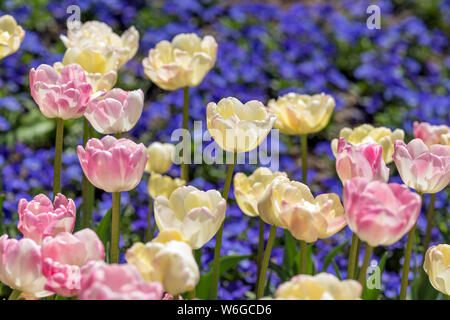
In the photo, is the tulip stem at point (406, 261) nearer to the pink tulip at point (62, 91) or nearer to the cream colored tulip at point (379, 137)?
the cream colored tulip at point (379, 137)

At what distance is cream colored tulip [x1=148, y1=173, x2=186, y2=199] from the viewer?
184cm

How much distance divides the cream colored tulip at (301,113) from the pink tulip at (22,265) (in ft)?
2.72

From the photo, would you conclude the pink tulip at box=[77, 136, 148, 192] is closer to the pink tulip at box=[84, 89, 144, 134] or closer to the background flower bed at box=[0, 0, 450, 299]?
the pink tulip at box=[84, 89, 144, 134]

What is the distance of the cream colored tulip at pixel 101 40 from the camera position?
5.72 feet

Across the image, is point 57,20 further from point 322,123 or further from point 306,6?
point 322,123

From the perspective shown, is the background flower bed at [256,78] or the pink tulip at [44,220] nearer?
the pink tulip at [44,220]

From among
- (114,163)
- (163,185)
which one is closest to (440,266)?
(114,163)

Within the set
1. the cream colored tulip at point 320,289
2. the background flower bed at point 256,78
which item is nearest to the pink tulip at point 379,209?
the cream colored tulip at point 320,289

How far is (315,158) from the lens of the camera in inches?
136

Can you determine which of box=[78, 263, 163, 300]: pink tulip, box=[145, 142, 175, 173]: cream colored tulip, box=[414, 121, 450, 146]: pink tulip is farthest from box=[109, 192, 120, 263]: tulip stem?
box=[414, 121, 450, 146]: pink tulip

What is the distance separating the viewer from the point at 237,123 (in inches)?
51.8

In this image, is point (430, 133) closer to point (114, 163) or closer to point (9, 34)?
point (114, 163)

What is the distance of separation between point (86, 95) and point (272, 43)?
2.94 metres

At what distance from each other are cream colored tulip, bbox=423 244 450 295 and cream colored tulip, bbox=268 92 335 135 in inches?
22.3
